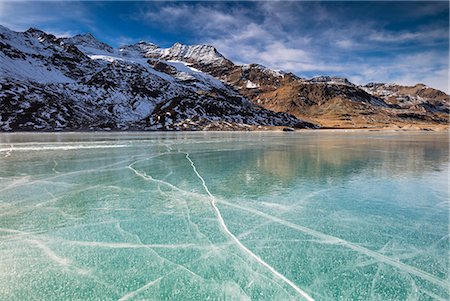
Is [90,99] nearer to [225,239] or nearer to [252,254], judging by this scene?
[225,239]

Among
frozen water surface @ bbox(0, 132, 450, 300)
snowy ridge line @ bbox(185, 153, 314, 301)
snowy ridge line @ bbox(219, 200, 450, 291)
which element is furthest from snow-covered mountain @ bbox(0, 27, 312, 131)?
snowy ridge line @ bbox(219, 200, 450, 291)

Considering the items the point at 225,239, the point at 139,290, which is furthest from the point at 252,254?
the point at 139,290

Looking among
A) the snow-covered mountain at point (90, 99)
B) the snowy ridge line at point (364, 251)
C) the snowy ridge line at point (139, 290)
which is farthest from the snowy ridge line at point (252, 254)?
the snow-covered mountain at point (90, 99)

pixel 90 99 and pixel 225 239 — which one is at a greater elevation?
pixel 90 99

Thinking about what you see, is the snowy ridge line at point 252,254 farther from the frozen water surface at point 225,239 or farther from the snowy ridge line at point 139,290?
the snowy ridge line at point 139,290

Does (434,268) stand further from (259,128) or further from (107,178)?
(259,128)

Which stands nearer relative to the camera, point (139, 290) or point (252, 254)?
point (139, 290)

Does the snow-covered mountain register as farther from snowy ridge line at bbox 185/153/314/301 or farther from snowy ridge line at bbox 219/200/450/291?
snowy ridge line at bbox 219/200/450/291
